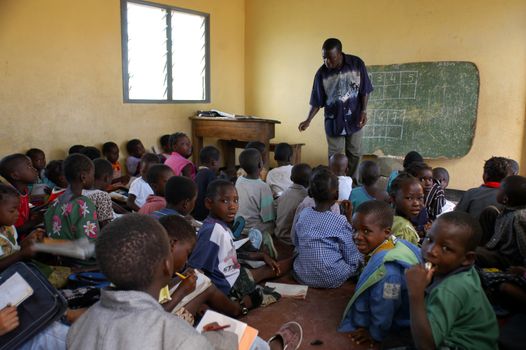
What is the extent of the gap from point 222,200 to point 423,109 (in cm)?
375

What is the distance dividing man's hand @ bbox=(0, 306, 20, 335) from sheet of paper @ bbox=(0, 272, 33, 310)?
0.07 metres

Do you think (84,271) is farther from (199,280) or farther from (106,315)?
(106,315)

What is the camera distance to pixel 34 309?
151cm

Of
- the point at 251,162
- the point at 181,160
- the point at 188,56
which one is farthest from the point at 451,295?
the point at 188,56

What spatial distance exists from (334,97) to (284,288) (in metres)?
2.64

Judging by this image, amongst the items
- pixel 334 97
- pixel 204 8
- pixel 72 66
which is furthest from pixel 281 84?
pixel 72 66

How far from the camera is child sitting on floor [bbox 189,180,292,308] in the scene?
7.20ft

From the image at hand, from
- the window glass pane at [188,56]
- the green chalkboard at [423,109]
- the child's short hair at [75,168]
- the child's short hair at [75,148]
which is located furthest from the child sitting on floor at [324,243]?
the window glass pane at [188,56]

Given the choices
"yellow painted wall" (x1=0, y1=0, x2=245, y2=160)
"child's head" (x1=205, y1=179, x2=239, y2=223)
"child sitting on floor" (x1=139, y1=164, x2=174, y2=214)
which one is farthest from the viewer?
"yellow painted wall" (x1=0, y1=0, x2=245, y2=160)

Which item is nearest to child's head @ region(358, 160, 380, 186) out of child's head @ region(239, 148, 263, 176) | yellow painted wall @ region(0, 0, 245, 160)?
child's head @ region(239, 148, 263, 176)

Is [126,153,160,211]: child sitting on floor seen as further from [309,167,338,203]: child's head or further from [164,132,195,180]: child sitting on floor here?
[309,167,338,203]: child's head

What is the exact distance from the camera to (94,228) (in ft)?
8.18

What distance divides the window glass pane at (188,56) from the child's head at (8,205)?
4325mm

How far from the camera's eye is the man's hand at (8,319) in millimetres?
1379
